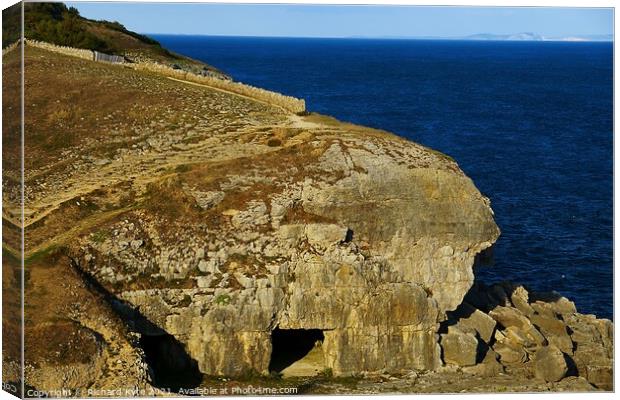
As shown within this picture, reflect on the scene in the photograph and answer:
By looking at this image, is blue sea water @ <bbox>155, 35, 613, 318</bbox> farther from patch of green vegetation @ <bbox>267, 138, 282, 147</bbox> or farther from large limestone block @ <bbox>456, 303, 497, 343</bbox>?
patch of green vegetation @ <bbox>267, 138, 282, 147</bbox>

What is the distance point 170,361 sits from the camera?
1430 inches

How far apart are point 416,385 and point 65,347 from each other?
12416 mm

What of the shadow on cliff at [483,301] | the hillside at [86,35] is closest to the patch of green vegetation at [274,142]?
the shadow on cliff at [483,301]

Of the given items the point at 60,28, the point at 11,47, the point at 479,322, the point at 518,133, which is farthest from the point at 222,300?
the point at 518,133

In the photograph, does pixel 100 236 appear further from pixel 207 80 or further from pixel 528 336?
pixel 528 336

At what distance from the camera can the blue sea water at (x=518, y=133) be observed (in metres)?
57.0

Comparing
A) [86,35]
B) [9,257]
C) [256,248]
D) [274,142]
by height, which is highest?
[86,35]

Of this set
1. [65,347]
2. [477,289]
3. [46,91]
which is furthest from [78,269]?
[477,289]

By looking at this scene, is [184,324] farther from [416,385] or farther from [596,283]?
[596,283]

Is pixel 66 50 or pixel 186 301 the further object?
pixel 66 50

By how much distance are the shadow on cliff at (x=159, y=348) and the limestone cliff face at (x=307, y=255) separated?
272 mm

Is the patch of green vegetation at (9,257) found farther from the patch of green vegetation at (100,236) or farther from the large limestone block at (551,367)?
the large limestone block at (551,367)

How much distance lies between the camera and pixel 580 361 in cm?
4216

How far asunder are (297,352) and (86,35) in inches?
1120
